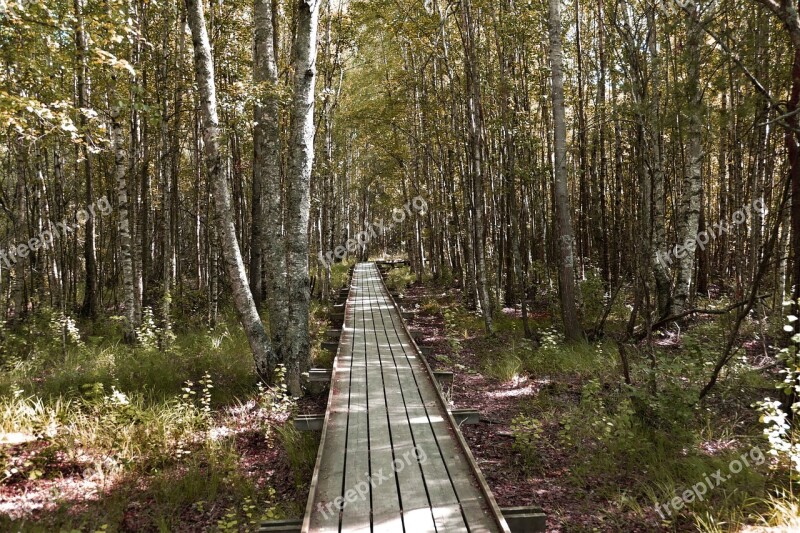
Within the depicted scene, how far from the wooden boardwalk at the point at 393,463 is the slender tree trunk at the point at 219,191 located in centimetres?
123

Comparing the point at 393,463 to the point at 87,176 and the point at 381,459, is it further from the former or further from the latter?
the point at 87,176

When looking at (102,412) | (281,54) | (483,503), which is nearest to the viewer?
(483,503)

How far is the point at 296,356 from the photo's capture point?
6.60 m

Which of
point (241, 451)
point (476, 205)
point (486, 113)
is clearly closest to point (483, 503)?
point (241, 451)

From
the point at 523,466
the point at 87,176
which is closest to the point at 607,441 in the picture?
the point at 523,466

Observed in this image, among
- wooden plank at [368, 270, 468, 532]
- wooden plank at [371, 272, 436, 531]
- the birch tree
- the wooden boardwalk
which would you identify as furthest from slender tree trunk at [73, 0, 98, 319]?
wooden plank at [368, 270, 468, 532]

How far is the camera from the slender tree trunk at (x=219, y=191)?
19.6 feet

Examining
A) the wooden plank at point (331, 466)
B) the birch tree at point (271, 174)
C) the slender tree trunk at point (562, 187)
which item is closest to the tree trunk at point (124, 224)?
the birch tree at point (271, 174)

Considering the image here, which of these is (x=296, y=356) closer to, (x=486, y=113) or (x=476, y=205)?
(x=476, y=205)

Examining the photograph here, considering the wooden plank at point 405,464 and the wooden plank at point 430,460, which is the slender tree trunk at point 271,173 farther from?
the wooden plank at point 430,460

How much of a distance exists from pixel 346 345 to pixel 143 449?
4.28 meters

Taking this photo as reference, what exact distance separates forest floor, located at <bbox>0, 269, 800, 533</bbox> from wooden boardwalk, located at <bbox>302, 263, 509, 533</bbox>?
40 centimetres

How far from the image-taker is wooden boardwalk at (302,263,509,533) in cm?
356

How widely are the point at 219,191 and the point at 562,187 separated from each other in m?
5.80
